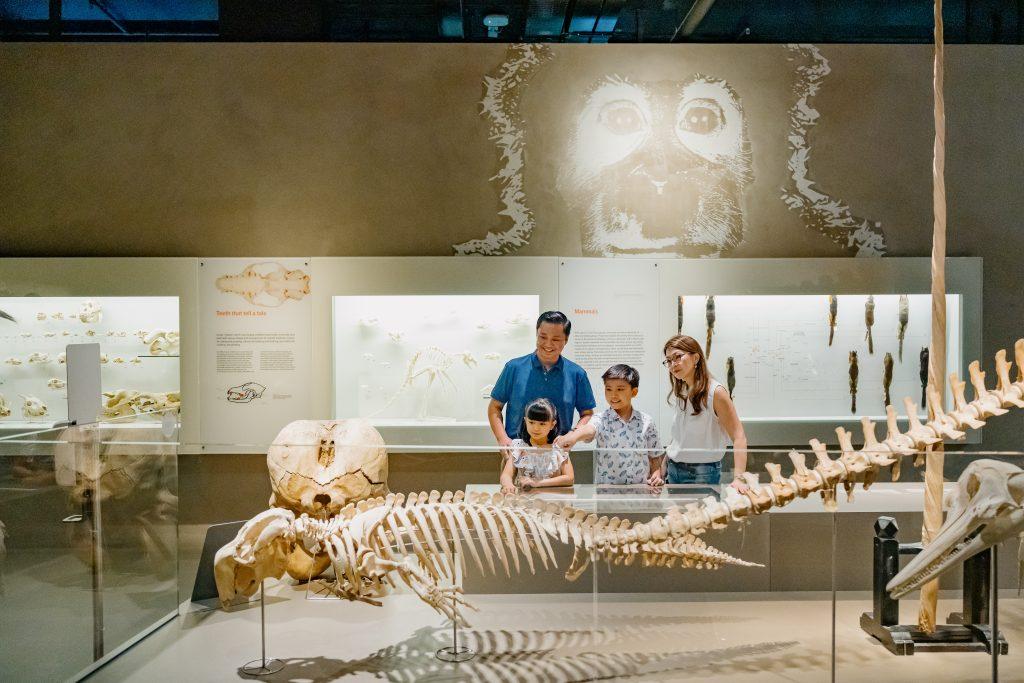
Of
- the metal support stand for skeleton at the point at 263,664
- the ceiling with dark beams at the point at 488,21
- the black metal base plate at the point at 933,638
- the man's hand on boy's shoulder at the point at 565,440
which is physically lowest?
the metal support stand for skeleton at the point at 263,664

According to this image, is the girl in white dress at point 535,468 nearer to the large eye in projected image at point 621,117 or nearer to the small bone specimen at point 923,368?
the large eye in projected image at point 621,117

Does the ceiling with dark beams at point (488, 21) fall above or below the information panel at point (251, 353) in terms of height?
above

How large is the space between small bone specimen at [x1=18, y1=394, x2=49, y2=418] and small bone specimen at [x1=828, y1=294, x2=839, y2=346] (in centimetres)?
534

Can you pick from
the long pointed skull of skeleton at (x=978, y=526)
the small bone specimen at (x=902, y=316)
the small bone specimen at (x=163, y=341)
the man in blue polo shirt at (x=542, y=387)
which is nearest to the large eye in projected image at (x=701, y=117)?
the small bone specimen at (x=902, y=316)

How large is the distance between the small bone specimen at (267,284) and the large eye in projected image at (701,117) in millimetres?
2790

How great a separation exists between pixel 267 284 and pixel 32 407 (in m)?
1.78

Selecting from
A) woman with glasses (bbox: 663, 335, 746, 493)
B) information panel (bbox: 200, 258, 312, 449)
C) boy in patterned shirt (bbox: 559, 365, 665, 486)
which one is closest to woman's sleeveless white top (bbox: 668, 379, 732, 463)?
woman with glasses (bbox: 663, 335, 746, 493)

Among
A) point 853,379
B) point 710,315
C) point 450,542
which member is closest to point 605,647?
point 450,542

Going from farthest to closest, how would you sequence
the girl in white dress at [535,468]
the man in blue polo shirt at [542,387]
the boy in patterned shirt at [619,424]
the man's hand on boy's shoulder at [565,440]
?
1. the man in blue polo shirt at [542,387]
2. the boy in patterned shirt at [619,424]
3. the man's hand on boy's shoulder at [565,440]
4. the girl in white dress at [535,468]

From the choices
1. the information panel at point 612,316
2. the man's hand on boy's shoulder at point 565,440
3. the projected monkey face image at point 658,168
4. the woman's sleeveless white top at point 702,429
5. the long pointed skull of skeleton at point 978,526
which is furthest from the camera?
the projected monkey face image at point 658,168

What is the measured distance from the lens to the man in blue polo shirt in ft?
13.7

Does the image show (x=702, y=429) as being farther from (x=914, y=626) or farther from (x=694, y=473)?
(x=914, y=626)

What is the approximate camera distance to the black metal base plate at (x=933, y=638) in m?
2.66

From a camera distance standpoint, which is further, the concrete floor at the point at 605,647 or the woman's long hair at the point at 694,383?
the woman's long hair at the point at 694,383
